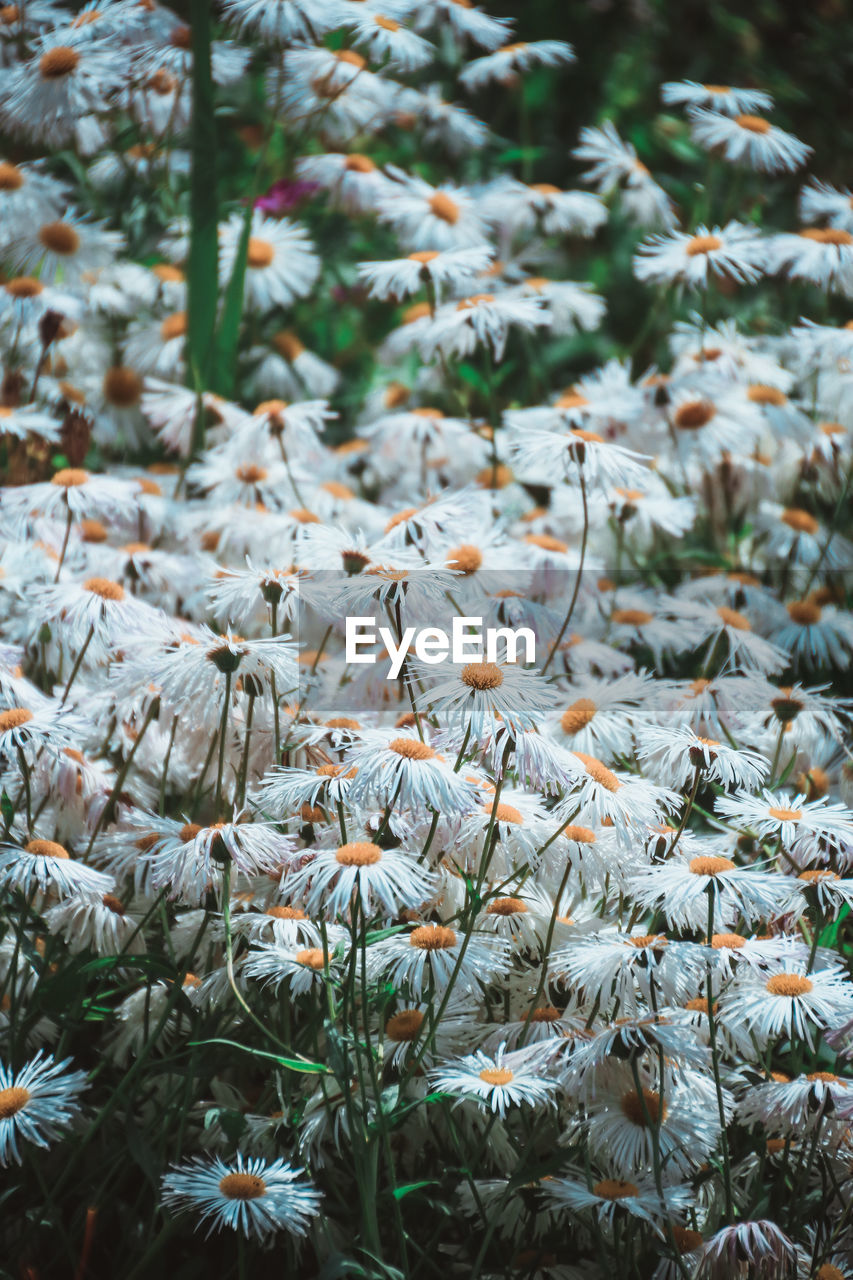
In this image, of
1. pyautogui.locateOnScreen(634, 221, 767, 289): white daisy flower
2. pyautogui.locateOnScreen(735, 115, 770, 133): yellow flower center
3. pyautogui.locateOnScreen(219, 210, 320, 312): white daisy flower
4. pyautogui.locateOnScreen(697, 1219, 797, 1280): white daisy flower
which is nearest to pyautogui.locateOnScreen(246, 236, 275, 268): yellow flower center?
pyautogui.locateOnScreen(219, 210, 320, 312): white daisy flower

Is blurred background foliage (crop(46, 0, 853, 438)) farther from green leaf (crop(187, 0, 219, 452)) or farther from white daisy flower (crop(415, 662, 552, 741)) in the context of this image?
white daisy flower (crop(415, 662, 552, 741))

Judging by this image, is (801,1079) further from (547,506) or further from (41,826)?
(547,506)

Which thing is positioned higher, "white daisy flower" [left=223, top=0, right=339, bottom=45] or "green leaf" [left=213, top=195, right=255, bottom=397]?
"white daisy flower" [left=223, top=0, right=339, bottom=45]

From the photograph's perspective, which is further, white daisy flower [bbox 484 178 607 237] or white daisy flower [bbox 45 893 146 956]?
white daisy flower [bbox 484 178 607 237]

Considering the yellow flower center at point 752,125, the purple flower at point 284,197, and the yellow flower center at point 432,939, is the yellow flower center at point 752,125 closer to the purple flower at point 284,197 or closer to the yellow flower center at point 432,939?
the purple flower at point 284,197

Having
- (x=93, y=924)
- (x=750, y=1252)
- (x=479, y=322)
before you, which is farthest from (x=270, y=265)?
(x=750, y=1252)

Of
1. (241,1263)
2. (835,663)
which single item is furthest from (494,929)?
(835,663)

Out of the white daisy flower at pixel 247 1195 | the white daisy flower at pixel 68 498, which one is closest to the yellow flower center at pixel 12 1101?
the white daisy flower at pixel 247 1195
